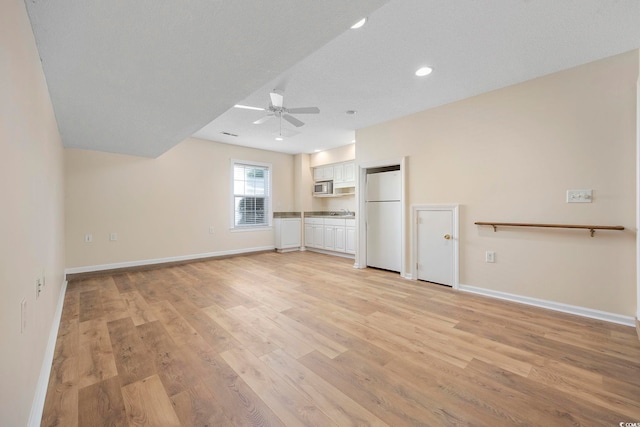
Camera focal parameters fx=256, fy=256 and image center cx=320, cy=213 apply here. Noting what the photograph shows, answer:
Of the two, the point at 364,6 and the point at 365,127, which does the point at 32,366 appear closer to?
the point at 364,6

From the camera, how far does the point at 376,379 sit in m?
1.66

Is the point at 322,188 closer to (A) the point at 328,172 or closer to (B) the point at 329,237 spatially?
(A) the point at 328,172

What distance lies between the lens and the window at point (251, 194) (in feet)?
19.9

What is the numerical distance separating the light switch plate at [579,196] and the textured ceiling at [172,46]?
2826mm

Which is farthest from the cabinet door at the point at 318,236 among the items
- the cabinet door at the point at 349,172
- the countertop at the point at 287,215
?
the cabinet door at the point at 349,172

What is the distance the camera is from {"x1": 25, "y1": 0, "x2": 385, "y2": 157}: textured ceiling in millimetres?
1239

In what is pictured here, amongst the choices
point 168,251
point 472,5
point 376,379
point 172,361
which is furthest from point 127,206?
point 472,5

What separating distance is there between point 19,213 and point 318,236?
17.9ft

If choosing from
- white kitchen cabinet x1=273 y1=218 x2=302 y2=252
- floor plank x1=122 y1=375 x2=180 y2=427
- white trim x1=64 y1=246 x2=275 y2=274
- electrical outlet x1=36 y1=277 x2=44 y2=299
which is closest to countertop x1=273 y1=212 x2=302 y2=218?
white kitchen cabinet x1=273 y1=218 x2=302 y2=252

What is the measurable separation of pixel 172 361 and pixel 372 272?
3196 mm

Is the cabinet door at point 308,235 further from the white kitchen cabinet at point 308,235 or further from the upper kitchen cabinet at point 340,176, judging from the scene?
the upper kitchen cabinet at point 340,176

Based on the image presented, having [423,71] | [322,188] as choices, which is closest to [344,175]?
[322,188]

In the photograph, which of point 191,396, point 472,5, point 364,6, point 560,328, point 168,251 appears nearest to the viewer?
point 364,6

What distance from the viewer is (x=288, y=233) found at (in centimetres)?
660
